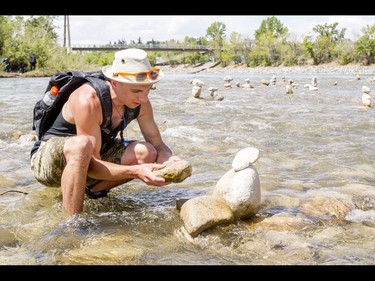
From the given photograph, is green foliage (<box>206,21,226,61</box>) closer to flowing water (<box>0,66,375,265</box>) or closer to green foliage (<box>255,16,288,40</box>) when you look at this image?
green foliage (<box>255,16,288,40</box>)

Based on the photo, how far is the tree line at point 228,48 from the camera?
43219 mm

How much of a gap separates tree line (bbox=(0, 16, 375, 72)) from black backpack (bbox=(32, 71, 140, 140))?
40207 mm

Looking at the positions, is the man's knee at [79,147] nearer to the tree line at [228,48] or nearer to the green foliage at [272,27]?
the tree line at [228,48]

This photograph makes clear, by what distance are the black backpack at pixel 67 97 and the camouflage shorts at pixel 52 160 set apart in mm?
221

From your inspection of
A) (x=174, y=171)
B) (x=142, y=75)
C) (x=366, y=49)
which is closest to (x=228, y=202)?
(x=174, y=171)

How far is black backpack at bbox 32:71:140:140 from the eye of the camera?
357 cm

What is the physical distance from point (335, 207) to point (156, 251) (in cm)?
180

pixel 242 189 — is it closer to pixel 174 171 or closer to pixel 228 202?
pixel 228 202

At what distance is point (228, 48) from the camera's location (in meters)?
91.9

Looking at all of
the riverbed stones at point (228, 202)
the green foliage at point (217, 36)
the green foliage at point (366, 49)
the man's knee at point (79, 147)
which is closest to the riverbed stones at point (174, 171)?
the riverbed stones at point (228, 202)

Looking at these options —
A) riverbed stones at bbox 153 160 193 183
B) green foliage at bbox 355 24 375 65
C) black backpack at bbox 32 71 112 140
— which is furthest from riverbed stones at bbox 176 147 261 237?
green foliage at bbox 355 24 375 65
